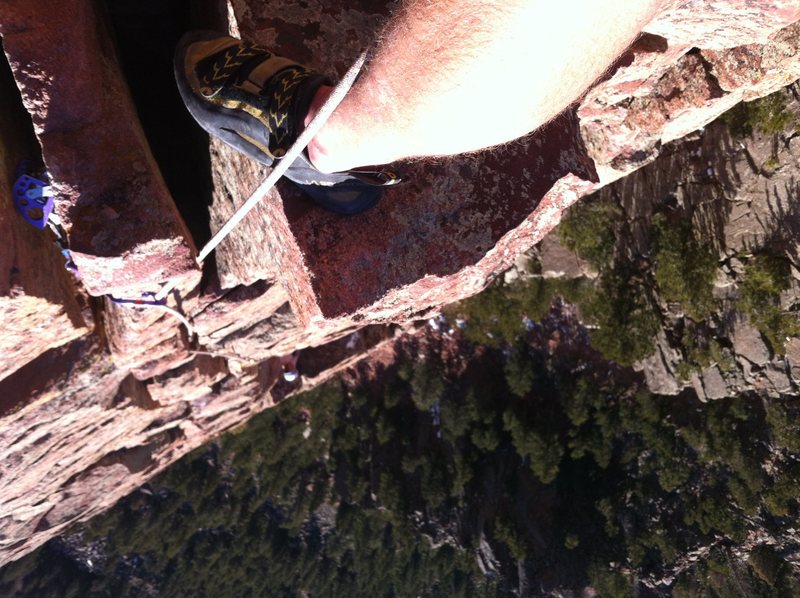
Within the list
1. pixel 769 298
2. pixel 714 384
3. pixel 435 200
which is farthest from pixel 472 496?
pixel 435 200

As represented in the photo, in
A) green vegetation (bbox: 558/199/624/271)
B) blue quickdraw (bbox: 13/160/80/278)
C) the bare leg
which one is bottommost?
green vegetation (bbox: 558/199/624/271)

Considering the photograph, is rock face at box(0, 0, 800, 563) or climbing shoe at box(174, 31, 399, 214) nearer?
climbing shoe at box(174, 31, 399, 214)

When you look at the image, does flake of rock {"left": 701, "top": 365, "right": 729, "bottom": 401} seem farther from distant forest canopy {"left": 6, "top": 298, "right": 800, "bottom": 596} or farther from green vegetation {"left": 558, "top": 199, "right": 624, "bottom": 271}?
green vegetation {"left": 558, "top": 199, "right": 624, "bottom": 271}

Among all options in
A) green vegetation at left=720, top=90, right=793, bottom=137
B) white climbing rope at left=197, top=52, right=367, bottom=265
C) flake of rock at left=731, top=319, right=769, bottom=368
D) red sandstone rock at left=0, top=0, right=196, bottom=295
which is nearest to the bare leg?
white climbing rope at left=197, top=52, right=367, bottom=265

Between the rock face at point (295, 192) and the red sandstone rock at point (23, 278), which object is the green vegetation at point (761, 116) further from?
the red sandstone rock at point (23, 278)

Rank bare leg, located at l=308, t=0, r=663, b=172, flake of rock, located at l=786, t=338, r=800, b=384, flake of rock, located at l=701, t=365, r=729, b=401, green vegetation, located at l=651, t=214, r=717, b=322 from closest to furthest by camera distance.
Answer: bare leg, located at l=308, t=0, r=663, b=172
flake of rock, located at l=786, t=338, r=800, b=384
green vegetation, located at l=651, t=214, r=717, b=322
flake of rock, located at l=701, t=365, r=729, b=401

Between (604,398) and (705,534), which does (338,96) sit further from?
(705,534)

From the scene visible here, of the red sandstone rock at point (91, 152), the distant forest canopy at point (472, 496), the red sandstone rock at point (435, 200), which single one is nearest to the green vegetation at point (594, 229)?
the distant forest canopy at point (472, 496)
